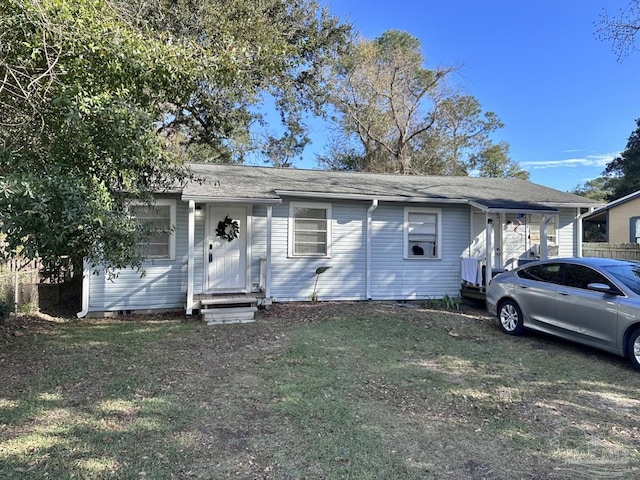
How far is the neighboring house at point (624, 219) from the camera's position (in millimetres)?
17984

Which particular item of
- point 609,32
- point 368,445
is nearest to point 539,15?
point 609,32

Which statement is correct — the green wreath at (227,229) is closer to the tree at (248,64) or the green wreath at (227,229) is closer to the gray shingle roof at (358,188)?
the gray shingle roof at (358,188)

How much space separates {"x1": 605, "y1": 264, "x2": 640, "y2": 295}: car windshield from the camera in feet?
17.7

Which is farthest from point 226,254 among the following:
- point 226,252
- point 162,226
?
point 162,226

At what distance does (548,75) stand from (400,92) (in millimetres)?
8400

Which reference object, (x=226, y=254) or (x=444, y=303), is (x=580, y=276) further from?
(x=226, y=254)

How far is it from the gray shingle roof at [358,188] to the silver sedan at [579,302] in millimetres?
3530

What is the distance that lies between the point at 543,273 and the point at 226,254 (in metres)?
6.62

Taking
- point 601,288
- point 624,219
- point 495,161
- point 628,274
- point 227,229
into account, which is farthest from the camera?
point 495,161

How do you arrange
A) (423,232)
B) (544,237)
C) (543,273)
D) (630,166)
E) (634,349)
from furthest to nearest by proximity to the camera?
(630,166)
(423,232)
(544,237)
(543,273)
(634,349)

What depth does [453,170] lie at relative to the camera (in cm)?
2758

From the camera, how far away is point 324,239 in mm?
10164

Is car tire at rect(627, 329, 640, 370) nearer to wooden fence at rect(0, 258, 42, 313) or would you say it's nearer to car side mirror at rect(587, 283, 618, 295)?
car side mirror at rect(587, 283, 618, 295)

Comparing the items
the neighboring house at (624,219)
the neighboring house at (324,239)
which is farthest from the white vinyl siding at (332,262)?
the neighboring house at (624,219)
